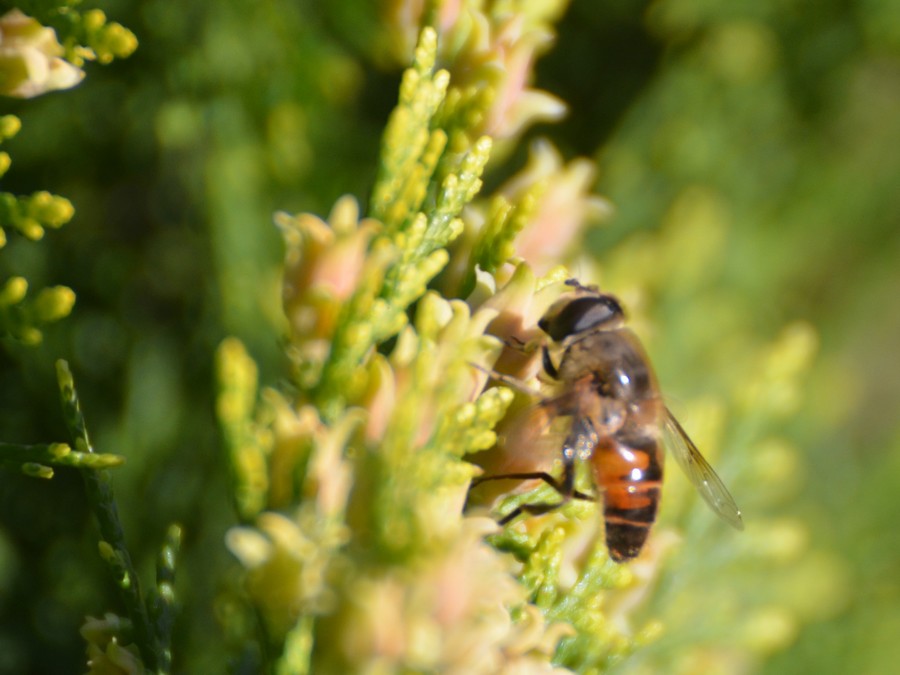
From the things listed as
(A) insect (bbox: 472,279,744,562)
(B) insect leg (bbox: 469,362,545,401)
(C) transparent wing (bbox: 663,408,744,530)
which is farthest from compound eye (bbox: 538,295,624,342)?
(C) transparent wing (bbox: 663,408,744,530)

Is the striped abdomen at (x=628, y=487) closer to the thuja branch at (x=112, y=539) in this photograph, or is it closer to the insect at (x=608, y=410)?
the insect at (x=608, y=410)

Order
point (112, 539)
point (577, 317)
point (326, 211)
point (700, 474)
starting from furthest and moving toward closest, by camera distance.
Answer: point (326, 211) → point (700, 474) → point (577, 317) → point (112, 539)

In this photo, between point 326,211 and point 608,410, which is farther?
point 326,211

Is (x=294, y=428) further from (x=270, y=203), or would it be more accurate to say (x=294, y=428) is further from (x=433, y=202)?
(x=270, y=203)

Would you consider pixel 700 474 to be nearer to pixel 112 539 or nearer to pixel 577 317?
pixel 577 317

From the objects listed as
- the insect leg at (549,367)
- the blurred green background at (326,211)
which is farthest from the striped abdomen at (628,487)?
the blurred green background at (326,211)

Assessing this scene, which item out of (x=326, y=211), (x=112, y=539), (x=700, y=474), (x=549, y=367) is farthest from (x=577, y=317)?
(x=326, y=211)

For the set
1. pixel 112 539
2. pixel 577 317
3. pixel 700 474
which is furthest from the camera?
pixel 700 474
